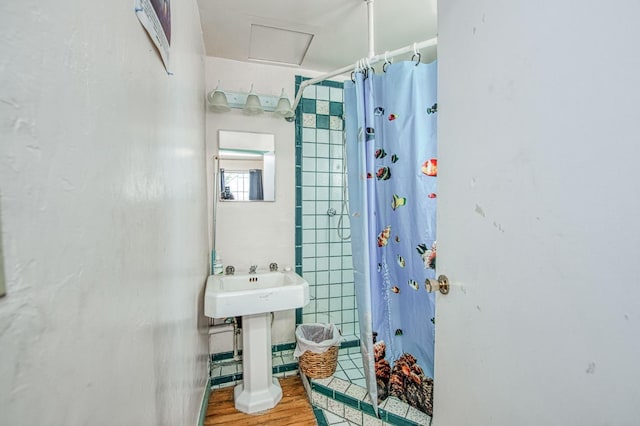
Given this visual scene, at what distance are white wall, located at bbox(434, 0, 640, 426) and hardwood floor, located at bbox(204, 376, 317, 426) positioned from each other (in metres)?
1.09

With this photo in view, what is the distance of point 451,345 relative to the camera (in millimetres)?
788

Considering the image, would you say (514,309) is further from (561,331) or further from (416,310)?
(416,310)

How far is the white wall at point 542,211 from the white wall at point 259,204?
58.9 inches

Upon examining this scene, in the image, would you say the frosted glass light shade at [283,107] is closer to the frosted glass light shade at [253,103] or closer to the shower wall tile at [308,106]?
the frosted glass light shade at [253,103]

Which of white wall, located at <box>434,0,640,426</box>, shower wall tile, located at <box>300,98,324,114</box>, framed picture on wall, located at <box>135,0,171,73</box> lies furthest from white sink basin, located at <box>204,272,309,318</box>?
shower wall tile, located at <box>300,98,324,114</box>

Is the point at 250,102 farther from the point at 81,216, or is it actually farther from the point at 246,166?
the point at 81,216

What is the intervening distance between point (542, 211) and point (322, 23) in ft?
5.41

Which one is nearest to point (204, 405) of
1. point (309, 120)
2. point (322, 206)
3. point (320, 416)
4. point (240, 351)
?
point (240, 351)

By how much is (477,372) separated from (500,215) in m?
0.40

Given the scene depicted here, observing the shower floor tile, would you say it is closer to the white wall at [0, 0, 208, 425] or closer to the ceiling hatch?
the white wall at [0, 0, 208, 425]

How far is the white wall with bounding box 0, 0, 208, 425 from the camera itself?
0.86 feet

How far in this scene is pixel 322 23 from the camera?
5.44 ft

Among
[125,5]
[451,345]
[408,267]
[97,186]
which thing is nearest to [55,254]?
[97,186]

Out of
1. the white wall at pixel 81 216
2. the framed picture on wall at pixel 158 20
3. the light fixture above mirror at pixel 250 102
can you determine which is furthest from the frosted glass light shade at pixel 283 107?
the white wall at pixel 81 216
